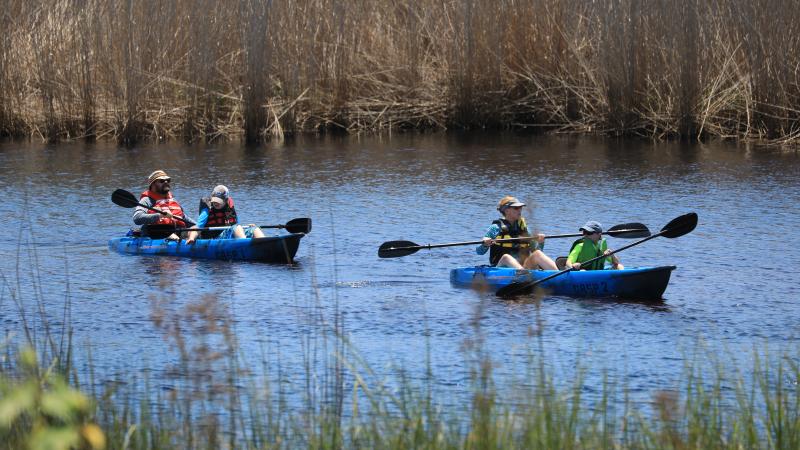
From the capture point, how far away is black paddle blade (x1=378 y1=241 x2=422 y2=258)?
42.2 feet

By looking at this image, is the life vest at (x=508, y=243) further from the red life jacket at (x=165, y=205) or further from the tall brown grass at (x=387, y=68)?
the tall brown grass at (x=387, y=68)

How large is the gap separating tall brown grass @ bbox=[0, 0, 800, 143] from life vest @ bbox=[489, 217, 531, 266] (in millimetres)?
9289

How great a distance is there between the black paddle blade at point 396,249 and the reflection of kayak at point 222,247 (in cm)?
102

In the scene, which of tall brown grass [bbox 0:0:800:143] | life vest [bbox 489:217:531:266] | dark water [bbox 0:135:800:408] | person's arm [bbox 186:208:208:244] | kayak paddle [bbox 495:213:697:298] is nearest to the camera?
dark water [bbox 0:135:800:408]

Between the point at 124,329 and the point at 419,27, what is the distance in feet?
45.9

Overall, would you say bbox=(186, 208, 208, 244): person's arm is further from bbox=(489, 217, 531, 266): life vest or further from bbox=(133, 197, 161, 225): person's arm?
bbox=(489, 217, 531, 266): life vest

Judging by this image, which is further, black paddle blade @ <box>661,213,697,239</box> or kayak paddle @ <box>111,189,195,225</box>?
kayak paddle @ <box>111,189,195,225</box>

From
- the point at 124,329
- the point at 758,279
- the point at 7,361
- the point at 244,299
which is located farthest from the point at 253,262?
the point at 7,361

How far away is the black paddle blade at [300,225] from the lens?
A: 570 inches

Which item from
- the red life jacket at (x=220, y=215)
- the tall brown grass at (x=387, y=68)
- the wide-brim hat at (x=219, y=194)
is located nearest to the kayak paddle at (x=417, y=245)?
the wide-brim hat at (x=219, y=194)

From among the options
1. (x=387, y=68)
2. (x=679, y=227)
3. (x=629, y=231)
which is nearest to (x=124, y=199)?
(x=629, y=231)

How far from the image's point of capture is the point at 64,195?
1833cm

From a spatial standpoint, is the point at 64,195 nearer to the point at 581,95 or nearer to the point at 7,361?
the point at 581,95

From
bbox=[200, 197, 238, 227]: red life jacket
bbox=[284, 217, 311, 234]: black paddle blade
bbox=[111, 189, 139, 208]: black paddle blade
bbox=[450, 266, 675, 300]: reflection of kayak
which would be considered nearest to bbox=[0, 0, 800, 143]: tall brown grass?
bbox=[111, 189, 139, 208]: black paddle blade
